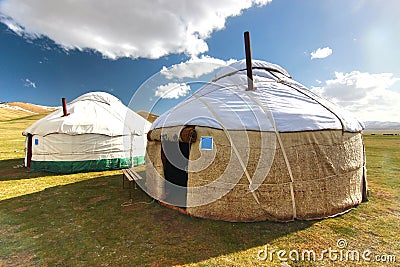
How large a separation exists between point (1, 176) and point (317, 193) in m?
9.00

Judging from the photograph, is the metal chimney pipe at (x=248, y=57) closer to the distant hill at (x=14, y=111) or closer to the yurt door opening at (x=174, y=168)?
the yurt door opening at (x=174, y=168)

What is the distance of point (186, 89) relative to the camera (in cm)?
506

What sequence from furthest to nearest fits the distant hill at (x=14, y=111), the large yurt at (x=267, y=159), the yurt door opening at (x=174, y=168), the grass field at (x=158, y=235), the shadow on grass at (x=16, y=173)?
1. the distant hill at (x=14, y=111)
2. the shadow on grass at (x=16, y=173)
3. the yurt door opening at (x=174, y=168)
4. the large yurt at (x=267, y=159)
5. the grass field at (x=158, y=235)

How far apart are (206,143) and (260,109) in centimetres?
112

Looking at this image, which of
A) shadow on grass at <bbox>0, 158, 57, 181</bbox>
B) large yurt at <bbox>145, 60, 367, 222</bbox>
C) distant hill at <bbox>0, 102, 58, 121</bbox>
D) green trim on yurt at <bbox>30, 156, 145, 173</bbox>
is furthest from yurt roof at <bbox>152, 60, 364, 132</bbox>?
distant hill at <bbox>0, 102, 58, 121</bbox>

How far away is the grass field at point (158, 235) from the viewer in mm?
2625

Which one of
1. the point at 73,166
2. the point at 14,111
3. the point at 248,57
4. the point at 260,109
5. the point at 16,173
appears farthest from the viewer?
the point at 14,111

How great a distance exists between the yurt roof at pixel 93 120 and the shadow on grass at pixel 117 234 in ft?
11.4

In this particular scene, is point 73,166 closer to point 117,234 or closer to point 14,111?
point 117,234

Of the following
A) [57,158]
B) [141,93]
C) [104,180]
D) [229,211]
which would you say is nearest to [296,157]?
[229,211]

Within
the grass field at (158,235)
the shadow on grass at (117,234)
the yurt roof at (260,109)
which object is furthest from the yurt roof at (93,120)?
the yurt roof at (260,109)

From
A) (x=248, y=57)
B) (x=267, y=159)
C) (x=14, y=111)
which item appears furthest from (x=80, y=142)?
(x=14, y=111)

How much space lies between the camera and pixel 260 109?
3713 millimetres

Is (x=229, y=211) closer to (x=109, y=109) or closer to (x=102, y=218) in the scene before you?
(x=102, y=218)
